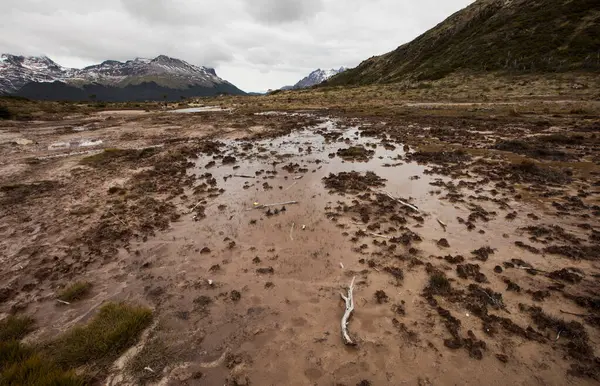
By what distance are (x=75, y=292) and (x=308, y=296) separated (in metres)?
6.78

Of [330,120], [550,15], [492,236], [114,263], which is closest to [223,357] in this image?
[114,263]

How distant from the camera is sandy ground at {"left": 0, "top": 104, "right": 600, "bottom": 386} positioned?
602 cm

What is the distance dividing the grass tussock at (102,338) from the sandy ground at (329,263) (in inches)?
17.6

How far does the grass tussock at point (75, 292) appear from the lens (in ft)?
26.3

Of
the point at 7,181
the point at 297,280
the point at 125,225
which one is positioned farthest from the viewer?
the point at 7,181

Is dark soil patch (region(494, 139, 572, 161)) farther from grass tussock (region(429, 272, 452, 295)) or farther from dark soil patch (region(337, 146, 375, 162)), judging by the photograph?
grass tussock (region(429, 272, 452, 295))

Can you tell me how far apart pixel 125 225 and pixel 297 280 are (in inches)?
335

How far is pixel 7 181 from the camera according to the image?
1761cm

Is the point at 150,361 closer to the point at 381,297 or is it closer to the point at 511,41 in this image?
→ the point at 381,297

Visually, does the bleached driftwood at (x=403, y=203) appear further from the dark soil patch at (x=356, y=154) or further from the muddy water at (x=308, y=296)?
the dark soil patch at (x=356, y=154)

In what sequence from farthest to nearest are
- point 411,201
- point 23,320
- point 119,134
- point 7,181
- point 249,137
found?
point 119,134 < point 249,137 < point 7,181 < point 411,201 < point 23,320

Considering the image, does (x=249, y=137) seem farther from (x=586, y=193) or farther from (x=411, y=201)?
(x=586, y=193)

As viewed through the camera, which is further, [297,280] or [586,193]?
[586,193]

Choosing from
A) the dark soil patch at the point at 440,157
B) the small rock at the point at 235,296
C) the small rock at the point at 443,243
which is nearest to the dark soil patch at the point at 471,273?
the small rock at the point at 443,243
